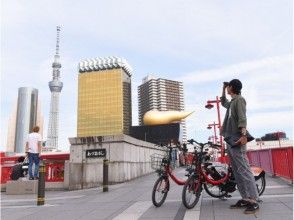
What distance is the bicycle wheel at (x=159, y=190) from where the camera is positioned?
20.8ft

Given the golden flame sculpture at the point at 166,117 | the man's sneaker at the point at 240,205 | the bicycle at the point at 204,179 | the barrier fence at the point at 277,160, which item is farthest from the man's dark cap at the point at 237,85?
the golden flame sculpture at the point at 166,117

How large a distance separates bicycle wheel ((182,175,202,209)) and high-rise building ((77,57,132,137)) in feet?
555

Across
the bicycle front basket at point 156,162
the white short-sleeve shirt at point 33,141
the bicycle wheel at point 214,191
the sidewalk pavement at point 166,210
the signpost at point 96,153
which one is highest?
the white short-sleeve shirt at point 33,141

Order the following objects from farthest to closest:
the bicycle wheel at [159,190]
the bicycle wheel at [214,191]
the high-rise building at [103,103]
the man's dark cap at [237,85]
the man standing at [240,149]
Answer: the high-rise building at [103,103], the bicycle wheel at [214,191], the bicycle wheel at [159,190], the man's dark cap at [237,85], the man standing at [240,149]

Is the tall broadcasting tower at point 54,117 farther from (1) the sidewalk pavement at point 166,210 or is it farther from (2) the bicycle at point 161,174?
(2) the bicycle at point 161,174

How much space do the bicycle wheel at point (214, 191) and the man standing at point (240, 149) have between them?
84 centimetres

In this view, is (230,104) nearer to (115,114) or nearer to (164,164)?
(164,164)

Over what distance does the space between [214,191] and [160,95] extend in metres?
170

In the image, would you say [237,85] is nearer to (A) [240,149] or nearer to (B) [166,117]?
(A) [240,149]

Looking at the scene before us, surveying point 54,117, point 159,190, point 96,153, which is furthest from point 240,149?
point 54,117

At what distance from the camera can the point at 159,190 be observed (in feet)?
21.1

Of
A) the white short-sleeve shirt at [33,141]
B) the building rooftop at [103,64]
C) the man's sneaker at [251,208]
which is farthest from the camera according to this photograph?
the building rooftop at [103,64]

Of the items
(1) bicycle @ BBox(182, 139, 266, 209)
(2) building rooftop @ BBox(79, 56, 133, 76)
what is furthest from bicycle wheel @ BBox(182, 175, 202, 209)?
(2) building rooftop @ BBox(79, 56, 133, 76)

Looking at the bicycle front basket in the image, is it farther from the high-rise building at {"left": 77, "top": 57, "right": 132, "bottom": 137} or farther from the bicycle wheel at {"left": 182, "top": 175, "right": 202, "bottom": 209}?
the high-rise building at {"left": 77, "top": 57, "right": 132, "bottom": 137}
